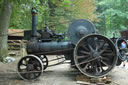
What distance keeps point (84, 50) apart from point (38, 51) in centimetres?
184

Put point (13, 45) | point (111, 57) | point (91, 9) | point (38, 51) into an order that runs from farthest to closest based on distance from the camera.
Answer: point (91, 9)
point (13, 45)
point (38, 51)
point (111, 57)

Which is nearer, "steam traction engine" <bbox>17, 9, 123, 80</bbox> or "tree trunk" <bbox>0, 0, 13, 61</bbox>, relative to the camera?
"steam traction engine" <bbox>17, 9, 123, 80</bbox>

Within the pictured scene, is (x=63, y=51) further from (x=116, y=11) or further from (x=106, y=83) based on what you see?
(x=116, y=11)

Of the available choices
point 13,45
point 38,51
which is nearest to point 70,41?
point 38,51

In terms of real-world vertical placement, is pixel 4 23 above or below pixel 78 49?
above

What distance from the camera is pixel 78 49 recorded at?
5.18m

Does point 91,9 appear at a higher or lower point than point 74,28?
higher

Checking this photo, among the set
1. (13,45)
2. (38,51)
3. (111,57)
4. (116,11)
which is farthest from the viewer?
(116,11)

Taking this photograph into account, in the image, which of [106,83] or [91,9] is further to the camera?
[91,9]

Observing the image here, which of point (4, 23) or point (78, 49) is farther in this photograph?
point (4, 23)

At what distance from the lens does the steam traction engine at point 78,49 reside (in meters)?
4.80

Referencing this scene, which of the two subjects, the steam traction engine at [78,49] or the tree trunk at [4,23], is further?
the tree trunk at [4,23]

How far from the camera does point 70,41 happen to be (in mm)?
5156

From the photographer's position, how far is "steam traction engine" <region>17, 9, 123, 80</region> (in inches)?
189
